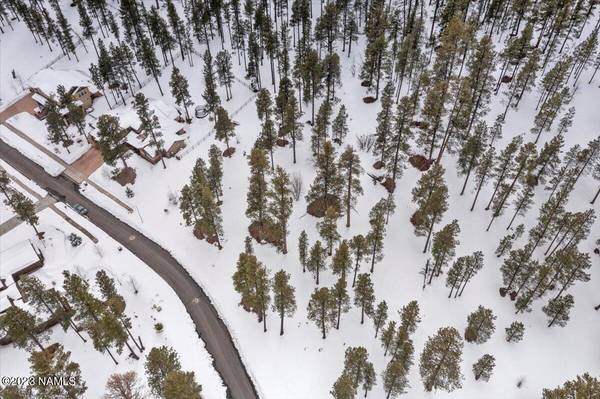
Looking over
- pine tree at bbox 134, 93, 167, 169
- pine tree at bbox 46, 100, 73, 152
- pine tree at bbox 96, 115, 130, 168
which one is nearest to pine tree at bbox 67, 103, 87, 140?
pine tree at bbox 46, 100, 73, 152

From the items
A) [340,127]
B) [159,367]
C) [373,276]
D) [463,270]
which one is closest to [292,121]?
[340,127]

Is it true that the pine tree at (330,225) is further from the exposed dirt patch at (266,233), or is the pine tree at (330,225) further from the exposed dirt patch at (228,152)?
the exposed dirt patch at (228,152)

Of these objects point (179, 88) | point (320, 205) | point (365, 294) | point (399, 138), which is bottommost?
point (365, 294)

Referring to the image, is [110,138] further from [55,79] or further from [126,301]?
[55,79]

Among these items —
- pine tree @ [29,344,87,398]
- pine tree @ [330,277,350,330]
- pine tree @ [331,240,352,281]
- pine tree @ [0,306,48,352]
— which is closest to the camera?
pine tree @ [29,344,87,398]

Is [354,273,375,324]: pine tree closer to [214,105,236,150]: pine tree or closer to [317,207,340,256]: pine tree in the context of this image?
[317,207,340,256]: pine tree

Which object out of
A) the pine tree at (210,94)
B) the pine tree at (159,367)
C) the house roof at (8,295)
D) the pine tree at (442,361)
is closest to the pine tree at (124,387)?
the pine tree at (159,367)
